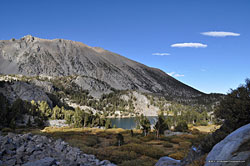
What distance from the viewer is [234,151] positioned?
7.58 metres

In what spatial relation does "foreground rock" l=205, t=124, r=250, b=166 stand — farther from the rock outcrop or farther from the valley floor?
the rock outcrop

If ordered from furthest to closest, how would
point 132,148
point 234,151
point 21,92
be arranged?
point 21,92
point 132,148
point 234,151

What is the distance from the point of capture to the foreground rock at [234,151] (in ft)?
23.7

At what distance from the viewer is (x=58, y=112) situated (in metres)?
111

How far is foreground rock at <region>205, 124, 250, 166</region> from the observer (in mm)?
7223

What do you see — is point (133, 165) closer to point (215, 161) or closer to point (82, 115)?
point (215, 161)

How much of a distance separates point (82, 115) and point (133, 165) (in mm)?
79976

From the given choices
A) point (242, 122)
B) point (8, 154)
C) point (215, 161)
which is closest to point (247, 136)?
point (215, 161)

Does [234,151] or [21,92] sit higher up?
[21,92]

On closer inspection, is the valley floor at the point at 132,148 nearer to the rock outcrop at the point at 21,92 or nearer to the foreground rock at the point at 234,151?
the foreground rock at the point at 234,151

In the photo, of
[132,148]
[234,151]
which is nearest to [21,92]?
[132,148]

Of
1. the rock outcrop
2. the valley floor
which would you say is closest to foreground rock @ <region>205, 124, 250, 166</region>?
the valley floor

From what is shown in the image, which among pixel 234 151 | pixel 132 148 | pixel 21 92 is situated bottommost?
pixel 132 148

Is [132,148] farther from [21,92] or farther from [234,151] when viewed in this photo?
[21,92]
